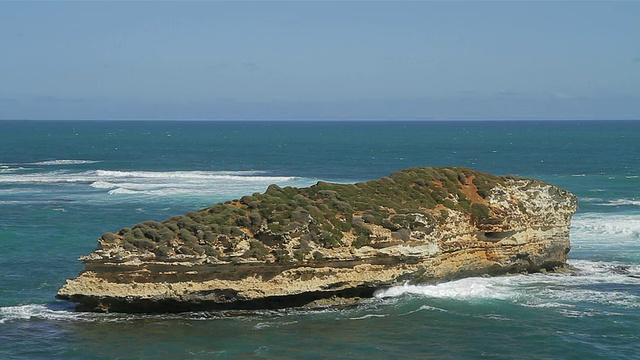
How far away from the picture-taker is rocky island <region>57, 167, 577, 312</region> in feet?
98.3

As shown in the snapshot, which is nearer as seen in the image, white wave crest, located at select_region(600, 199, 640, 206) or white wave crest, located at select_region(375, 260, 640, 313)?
white wave crest, located at select_region(375, 260, 640, 313)

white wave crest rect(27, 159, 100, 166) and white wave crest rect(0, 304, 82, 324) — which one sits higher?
white wave crest rect(0, 304, 82, 324)

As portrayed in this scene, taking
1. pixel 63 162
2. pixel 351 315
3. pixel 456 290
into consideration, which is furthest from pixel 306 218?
pixel 63 162

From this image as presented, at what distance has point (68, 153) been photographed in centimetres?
12900

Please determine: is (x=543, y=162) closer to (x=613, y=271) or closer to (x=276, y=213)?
(x=613, y=271)

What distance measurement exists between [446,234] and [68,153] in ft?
340

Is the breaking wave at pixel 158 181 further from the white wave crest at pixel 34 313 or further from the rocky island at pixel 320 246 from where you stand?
the white wave crest at pixel 34 313

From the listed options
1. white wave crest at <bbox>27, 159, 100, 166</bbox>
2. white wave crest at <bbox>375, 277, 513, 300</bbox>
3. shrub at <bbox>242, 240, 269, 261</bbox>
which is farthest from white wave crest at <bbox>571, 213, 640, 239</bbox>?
white wave crest at <bbox>27, 159, 100, 166</bbox>

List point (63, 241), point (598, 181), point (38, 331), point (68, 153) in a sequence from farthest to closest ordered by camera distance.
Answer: point (68, 153) < point (598, 181) < point (63, 241) < point (38, 331)

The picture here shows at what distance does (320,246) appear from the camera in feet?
103

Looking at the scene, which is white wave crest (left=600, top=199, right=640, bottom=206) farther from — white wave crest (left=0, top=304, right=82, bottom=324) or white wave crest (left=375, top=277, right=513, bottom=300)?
white wave crest (left=0, top=304, right=82, bottom=324)

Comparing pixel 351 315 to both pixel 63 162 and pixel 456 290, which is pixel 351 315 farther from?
pixel 63 162

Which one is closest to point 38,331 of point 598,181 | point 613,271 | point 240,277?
point 240,277

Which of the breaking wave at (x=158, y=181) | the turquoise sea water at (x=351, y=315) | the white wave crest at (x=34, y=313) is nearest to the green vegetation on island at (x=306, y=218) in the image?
the turquoise sea water at (x=351, y=315)
